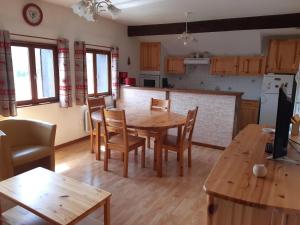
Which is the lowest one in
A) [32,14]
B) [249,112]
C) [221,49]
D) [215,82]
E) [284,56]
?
[249,112]

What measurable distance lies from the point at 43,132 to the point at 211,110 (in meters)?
2.74

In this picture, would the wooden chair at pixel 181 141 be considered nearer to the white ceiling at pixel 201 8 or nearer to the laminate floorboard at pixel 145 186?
the laminate floorboard at pixel 145 186

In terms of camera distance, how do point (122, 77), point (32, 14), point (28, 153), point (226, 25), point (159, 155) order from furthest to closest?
point (122, 77), point (226, 25), point (32, 14), point (159, 155), point (28, 153)

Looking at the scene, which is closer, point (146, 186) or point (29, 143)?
point (146, 186)

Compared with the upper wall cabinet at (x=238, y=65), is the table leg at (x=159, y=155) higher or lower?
lower

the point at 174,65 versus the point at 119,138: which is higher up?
the point at 174,65

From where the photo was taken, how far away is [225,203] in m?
1.19

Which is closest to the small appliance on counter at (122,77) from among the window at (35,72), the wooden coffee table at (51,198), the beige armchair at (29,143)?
the window at (35,72)

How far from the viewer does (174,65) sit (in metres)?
6.07

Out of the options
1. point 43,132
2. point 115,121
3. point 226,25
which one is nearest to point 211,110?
point 226,25

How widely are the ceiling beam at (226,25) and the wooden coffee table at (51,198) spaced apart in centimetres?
374

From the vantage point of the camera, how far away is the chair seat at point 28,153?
2.55 meters

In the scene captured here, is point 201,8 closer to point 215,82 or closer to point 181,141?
point 181,141

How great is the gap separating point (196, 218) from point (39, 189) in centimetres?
142
